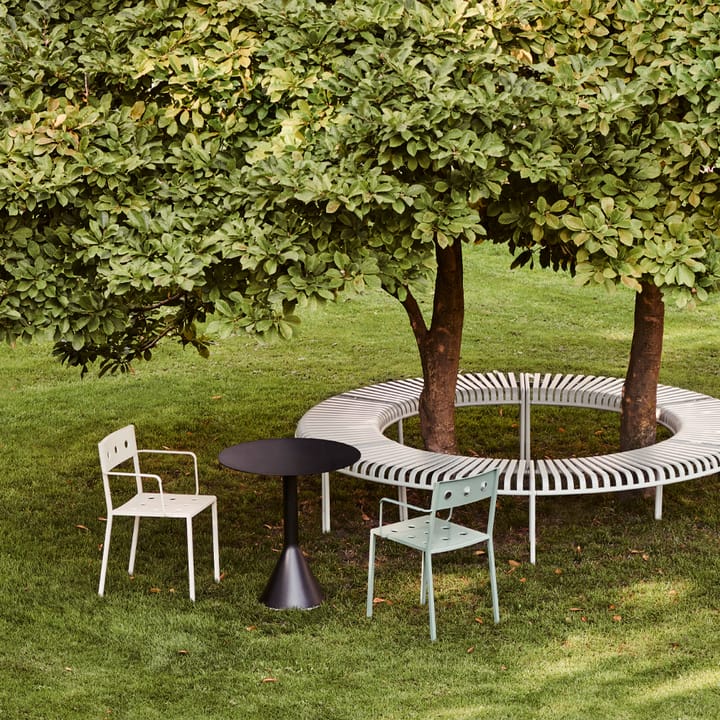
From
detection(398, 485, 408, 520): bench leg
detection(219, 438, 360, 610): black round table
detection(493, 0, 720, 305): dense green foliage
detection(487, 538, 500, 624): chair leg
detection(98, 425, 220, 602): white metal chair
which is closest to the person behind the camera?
detection(493, 0, 720, 305): dense green foliage

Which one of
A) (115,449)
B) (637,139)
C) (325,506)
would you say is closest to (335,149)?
(637,139)

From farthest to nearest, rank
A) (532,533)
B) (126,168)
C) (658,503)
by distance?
(658,503), (532,533), (126,168)

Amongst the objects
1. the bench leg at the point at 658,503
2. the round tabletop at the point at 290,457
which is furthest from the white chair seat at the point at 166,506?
the bench leg at the point at 658,503

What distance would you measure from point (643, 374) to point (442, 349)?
140 centimetres

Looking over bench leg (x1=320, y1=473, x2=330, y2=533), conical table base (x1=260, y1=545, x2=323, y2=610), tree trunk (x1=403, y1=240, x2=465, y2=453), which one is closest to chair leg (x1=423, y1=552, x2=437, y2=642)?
conical table base (x1=260, y1=545, x2=323, y2=610)

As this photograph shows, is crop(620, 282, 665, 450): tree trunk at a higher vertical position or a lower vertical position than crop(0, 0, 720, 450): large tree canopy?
lower

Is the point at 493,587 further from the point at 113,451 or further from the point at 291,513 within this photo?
the point at 113,451

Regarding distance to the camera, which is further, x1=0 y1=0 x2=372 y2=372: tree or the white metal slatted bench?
the white metal slatted bench

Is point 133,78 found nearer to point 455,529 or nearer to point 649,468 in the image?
point 455,529

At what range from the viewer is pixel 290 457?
6730 millimetres

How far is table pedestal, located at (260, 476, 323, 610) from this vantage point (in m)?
6.69

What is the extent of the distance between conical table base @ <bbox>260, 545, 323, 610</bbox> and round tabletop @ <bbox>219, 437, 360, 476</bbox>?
51 cm

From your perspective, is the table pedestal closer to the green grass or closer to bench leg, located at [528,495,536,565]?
the green grass

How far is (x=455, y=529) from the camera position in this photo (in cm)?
657
